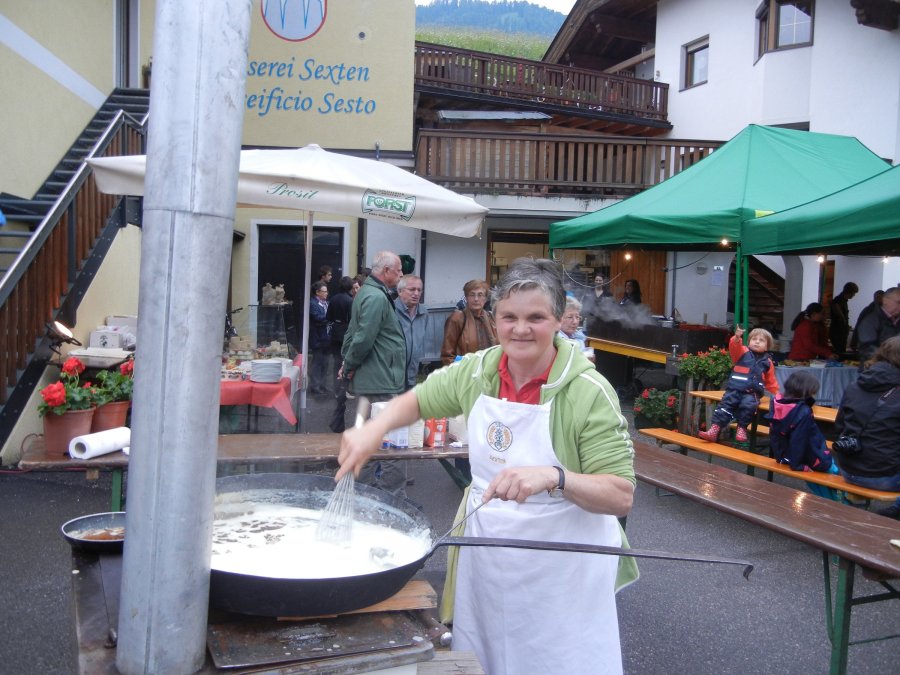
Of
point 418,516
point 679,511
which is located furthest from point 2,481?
point 679,511

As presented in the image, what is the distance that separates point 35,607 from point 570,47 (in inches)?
902

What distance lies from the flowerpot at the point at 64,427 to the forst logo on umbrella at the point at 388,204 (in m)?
2.43

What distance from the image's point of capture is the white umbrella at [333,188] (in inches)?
214

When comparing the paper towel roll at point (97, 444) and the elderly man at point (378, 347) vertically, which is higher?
the elderly man at point (378, 347)

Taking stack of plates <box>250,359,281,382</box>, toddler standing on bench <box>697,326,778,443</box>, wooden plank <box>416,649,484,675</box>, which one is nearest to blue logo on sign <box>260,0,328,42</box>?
stack of plates <box>250,359,281,382</box>

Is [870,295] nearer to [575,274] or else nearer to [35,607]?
[575,274]

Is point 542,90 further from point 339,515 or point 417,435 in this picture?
point 339,515

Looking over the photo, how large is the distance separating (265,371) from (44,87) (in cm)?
571

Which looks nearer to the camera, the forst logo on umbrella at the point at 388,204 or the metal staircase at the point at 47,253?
the forst logo on umbrella at the point at 388,204

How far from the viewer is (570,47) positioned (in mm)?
23125

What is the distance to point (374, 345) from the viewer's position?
559 cm

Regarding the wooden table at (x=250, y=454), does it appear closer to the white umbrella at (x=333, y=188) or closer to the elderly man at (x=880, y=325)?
the white umbrella at (x=333, y=188)

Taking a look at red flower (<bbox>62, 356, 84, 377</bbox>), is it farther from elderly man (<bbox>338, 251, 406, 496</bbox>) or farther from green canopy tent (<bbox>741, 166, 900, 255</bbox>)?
green canopy tent (<bbox>741, 166, 900, 255</bbox>)

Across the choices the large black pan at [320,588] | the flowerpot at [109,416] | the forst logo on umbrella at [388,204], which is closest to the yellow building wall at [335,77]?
the forst logo on umbrella at [388,204]
